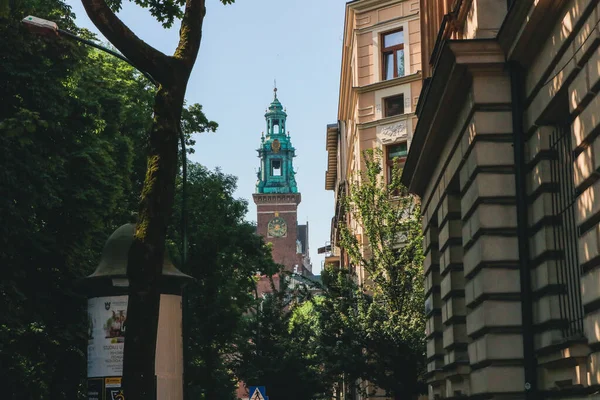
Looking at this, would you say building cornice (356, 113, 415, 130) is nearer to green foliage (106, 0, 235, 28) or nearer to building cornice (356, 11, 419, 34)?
building cornice (356, 11, 419, 34)

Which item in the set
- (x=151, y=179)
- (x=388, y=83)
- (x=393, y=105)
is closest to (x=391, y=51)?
(x=388, y=83)

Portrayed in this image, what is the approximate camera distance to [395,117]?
42469 millimetres

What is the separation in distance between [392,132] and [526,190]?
29.1 meters

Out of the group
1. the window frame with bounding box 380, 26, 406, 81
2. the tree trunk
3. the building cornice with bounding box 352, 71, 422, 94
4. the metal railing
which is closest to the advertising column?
the tree trunk

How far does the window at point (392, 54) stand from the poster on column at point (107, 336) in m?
24.4

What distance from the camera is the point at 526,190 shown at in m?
13.5

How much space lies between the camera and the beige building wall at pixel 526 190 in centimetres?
1038

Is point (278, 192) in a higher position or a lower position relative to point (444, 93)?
higher

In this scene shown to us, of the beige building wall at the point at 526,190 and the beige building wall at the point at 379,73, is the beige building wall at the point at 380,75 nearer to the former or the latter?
the beige building wall at the point at 379,73

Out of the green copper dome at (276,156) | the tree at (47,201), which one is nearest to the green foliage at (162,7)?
the tree at (47,201)

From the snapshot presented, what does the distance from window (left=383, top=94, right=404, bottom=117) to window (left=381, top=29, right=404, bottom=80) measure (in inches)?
34.0

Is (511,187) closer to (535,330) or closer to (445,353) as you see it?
(535,330)

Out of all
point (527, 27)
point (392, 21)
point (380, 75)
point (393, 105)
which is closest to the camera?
point (527, 27)

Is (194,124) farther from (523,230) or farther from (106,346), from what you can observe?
(523,230)
